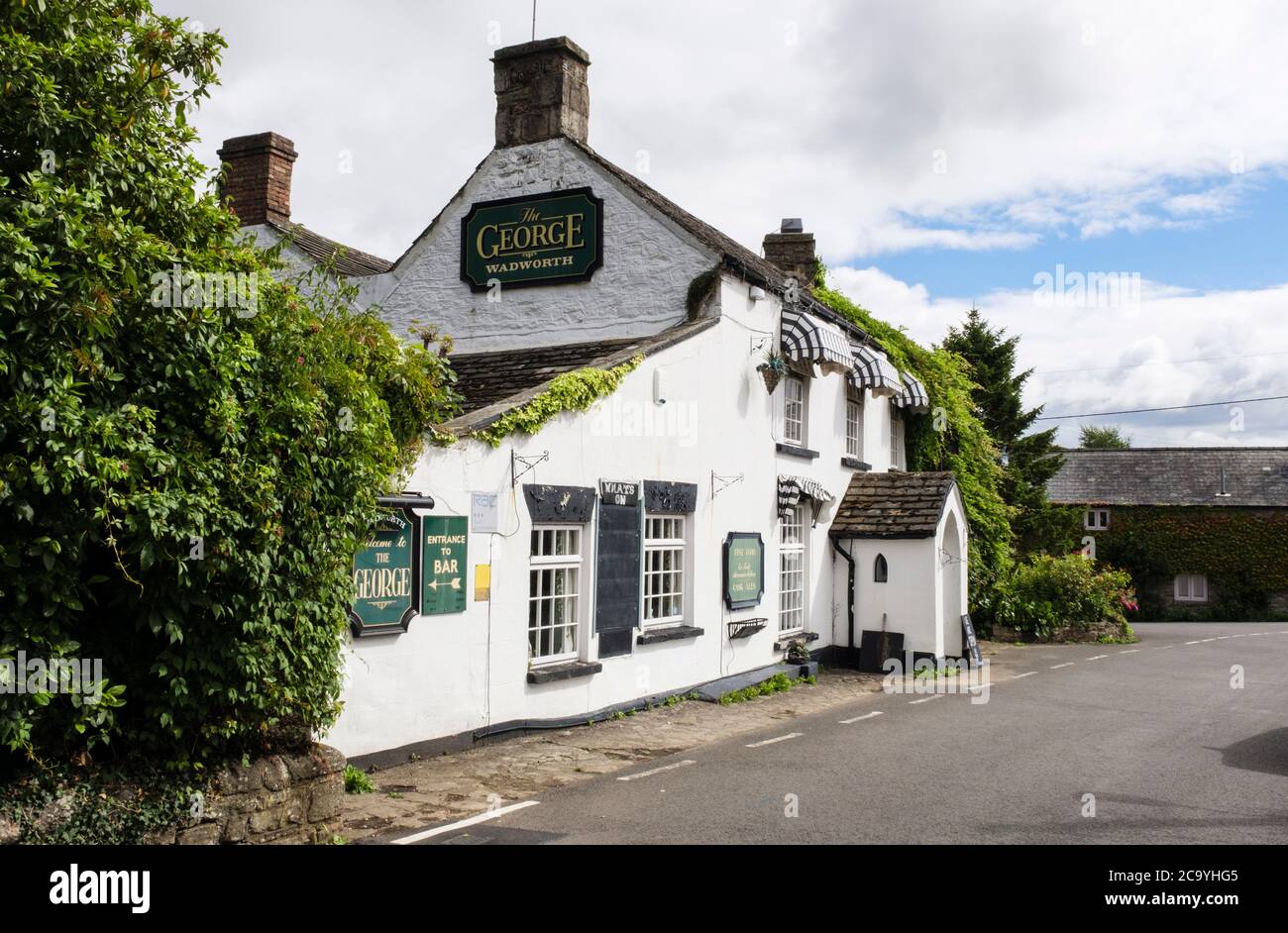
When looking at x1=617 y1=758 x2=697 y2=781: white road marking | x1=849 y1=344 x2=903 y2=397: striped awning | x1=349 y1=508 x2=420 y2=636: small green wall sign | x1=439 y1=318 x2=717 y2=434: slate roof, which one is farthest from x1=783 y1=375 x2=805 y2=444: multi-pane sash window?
x1=349 y1=508 x2=420 y2=636: small green wall sign

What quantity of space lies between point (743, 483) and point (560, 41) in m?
7.62

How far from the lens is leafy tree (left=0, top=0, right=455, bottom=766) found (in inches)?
211

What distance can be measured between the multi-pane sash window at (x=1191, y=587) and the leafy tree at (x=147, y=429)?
4485cm

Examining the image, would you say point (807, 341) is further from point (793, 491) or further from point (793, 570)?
point (793, 570)

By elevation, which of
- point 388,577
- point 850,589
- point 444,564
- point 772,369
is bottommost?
point 850,589

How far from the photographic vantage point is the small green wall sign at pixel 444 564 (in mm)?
9680

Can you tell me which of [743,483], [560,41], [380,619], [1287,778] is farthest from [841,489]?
[380,619]

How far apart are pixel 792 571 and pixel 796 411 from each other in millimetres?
2752

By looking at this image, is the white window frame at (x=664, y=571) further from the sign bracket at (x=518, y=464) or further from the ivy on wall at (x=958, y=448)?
the ivy on wall at (x=958, y=448)

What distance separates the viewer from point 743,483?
15602 mm

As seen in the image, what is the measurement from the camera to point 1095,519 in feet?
152

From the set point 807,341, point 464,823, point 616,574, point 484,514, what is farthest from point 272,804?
point 807,341

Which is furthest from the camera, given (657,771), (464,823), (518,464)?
(518,464)

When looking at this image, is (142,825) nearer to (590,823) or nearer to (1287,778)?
(590,823)
